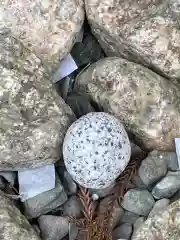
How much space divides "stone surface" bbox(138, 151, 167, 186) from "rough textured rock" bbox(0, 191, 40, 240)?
46cm

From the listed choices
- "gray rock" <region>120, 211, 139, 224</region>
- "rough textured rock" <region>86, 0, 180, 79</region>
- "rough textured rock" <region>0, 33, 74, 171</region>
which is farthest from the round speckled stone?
"rough textured rock" <region>86, 0, 180, 79</region>

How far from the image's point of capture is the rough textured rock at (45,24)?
7.11 feet

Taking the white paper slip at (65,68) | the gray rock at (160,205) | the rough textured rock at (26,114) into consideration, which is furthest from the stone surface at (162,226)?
the white paper slip at (65,68)

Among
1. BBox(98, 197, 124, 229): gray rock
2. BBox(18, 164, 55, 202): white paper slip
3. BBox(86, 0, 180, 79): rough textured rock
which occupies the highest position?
BBox(86, 0, 180, 79): rough textured rock

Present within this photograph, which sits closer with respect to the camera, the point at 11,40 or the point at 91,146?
the point at 91,146

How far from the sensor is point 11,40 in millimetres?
2131

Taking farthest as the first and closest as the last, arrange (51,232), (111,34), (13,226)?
(111,34)
(51,232)
(13,226)

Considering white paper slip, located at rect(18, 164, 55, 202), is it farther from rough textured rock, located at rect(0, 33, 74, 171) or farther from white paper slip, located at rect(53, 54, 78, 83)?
white paper slip, located at rect(53, 54, 78, 83)

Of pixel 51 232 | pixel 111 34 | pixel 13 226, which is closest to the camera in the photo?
pixel 13 226

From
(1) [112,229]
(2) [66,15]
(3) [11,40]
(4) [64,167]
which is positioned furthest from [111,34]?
(1) [112,229]

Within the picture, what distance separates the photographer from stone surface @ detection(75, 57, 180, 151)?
2129 mm

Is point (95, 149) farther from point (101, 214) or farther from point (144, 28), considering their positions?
point (144, 28)

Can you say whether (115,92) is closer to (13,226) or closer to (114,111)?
(114,111)

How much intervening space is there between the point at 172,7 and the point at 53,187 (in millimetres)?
793
